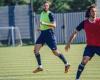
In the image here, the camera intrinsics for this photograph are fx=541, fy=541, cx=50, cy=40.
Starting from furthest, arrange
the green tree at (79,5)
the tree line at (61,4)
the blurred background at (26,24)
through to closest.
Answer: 1. the green tree at (79,5)
2. the tree line at (61,4)
3. the blurred background at (26,24)

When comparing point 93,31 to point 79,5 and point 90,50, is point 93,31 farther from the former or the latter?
point 79,5

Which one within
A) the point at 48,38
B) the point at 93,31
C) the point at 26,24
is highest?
the point at 93,31

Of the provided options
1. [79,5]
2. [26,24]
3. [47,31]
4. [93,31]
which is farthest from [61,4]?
[93,31]

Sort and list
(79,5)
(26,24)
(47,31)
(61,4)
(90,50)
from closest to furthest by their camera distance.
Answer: (90,50) < (47,31) < (26,24) < (61,4) < (79,5)

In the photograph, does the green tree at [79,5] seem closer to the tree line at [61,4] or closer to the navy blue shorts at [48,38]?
the tree line at [61,4]

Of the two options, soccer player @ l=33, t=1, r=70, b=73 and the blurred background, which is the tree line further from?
soccer player @ l=33, t=1, r=70, b=73

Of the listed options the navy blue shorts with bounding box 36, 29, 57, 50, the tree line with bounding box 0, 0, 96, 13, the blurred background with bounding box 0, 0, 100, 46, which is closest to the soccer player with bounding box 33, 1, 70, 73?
the navy blue shorts with bounding box 36, 29, 57, 50

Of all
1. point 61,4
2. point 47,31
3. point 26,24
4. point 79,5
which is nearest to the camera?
point 47,31

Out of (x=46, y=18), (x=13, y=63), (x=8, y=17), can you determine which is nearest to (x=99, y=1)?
(x=8, y=17)

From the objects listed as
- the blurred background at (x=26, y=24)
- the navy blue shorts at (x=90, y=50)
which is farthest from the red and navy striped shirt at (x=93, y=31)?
the blurred background at (x=26, y=24)

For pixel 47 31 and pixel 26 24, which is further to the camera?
pixel 26 24

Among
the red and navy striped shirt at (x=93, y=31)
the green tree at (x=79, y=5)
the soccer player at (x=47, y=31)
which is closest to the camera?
the red and navy striped shirt at (x=93, y=31)

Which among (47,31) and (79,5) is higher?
(47,31)

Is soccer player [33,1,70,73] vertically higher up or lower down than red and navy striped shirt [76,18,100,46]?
lower down
